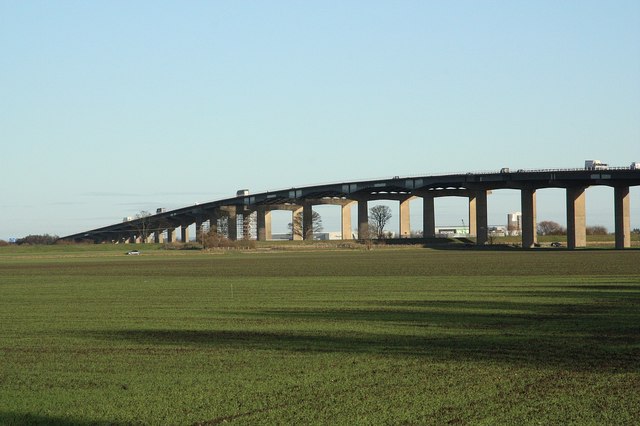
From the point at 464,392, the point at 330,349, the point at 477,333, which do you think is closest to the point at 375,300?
the point at 477,333

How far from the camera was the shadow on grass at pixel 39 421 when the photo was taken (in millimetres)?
13703

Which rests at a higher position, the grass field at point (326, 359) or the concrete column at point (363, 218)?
the concrete column at point (363, 218)

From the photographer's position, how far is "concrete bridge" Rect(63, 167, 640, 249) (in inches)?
5054

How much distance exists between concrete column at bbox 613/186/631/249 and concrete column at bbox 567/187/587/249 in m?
4.79

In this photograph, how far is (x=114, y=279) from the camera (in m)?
59.2

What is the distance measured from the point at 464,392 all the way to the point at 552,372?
9.08 feet

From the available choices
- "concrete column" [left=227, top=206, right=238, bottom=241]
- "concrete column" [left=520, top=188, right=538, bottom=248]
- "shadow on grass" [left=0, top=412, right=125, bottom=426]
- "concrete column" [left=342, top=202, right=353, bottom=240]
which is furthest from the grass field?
"concrete column" [left=227, top=206, right=238, bottom=241]

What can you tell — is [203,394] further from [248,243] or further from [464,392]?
[248,243]

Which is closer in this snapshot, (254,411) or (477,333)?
(254,411)

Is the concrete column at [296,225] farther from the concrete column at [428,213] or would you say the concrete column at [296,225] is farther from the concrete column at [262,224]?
the concrete column at [428,213]

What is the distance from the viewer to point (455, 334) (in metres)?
24.1

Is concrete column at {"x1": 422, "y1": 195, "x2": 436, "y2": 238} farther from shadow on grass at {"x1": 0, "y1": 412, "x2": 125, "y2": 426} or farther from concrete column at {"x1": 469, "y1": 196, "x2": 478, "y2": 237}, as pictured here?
shadow on grass at {"x1": 0, "y1": 412, "x2": 125, "y2": 426}

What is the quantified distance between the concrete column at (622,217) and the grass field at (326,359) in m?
90.3

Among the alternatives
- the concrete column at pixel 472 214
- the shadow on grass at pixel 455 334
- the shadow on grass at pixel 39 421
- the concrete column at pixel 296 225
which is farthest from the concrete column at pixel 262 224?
the shadow on grass at pixel 39 421
